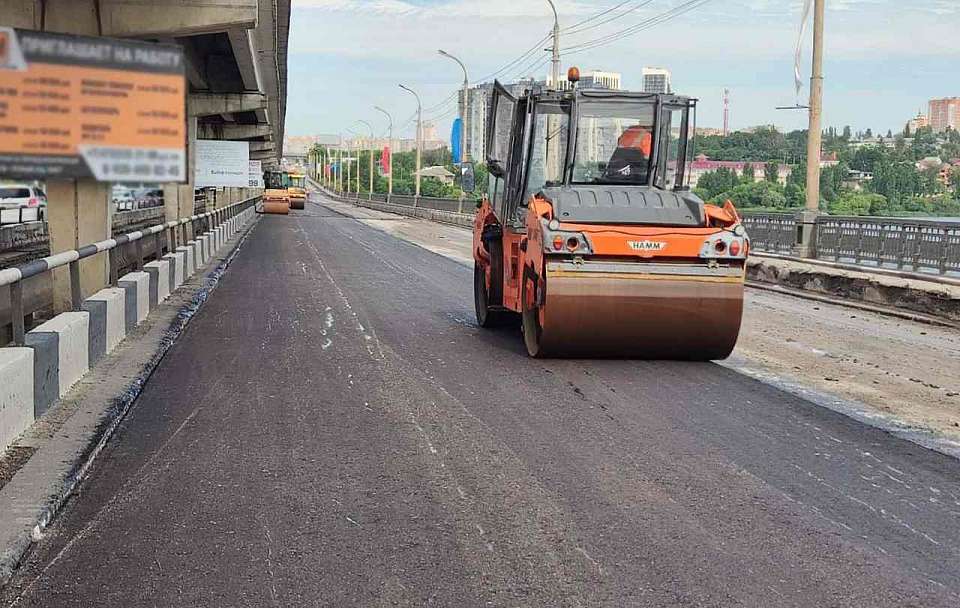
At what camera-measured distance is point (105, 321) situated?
11.2m

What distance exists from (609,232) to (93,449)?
549 cm

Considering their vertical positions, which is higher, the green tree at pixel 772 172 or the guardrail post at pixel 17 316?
the green tree at pixel 772 172

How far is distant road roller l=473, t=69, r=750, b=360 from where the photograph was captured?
429 inches

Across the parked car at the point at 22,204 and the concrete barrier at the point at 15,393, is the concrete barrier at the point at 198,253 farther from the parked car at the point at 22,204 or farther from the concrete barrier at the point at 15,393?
the parked car at the point at 22,204

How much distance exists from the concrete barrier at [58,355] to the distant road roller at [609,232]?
4240 millimetres

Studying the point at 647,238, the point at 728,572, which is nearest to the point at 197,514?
the point at 728,572

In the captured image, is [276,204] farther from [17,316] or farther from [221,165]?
[17,316]

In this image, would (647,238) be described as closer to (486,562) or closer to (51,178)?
(486,562)

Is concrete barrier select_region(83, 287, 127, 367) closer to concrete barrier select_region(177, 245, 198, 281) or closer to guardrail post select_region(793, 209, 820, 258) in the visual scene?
concrete barrier select_region(177, 245, 198, 281)

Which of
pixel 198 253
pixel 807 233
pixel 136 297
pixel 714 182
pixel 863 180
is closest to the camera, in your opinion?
pixel 136 297

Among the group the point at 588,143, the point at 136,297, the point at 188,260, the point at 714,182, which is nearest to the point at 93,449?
the point at 136,297

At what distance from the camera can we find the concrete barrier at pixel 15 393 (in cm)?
700

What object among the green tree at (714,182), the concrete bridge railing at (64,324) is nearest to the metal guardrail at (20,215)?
the concrete bridge railing at (64,324)

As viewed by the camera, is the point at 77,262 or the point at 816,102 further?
the point at 816,102
